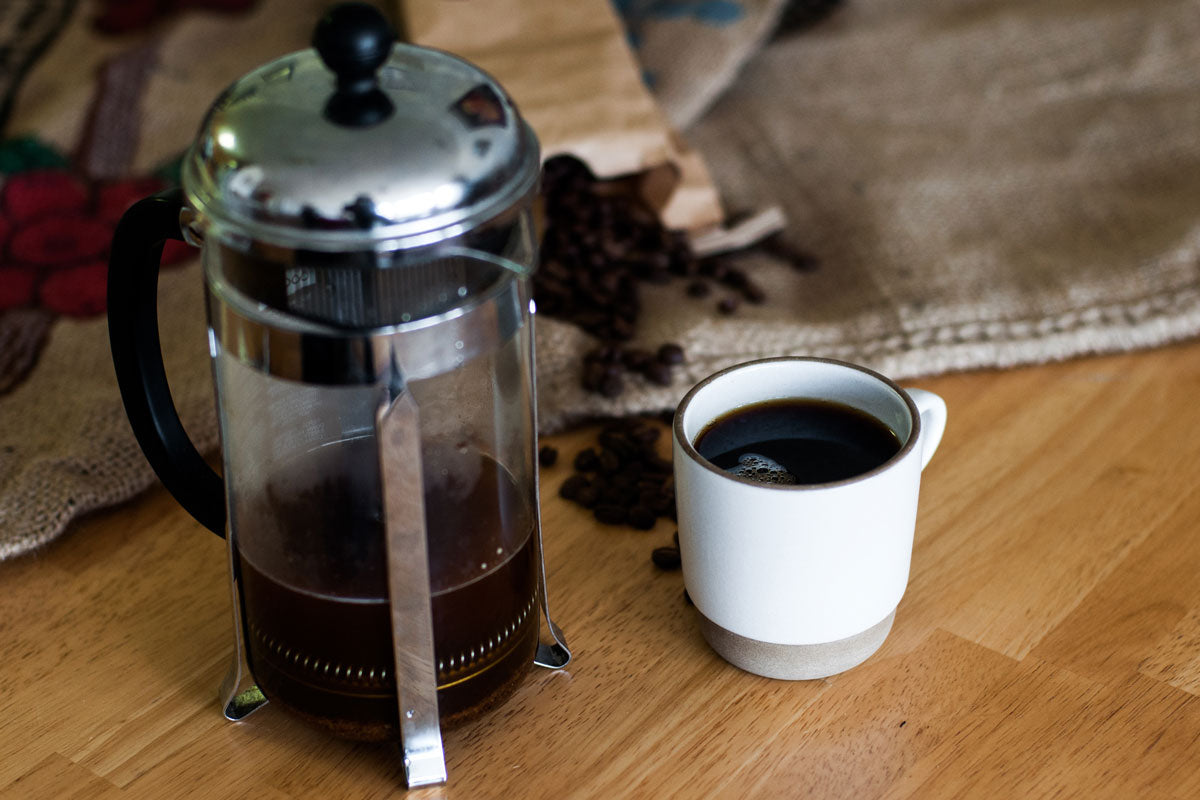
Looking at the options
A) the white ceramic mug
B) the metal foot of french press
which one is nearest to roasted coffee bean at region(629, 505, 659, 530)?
the white ceramic mug

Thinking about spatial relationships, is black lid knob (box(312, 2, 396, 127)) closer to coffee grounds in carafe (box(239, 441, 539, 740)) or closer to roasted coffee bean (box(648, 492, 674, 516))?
coffee grounds in carafe (box(239, 441, 539, 740))

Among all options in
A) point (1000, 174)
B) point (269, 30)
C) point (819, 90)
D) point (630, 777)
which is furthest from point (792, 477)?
point (269, 30)

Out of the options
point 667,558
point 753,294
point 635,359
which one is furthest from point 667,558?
point 753,294

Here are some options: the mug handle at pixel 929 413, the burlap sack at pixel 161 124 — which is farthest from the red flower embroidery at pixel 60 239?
the mug handle at pixel 929 413

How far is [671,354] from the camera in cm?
95

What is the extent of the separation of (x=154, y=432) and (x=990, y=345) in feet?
2.04

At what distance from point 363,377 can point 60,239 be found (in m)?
0.72

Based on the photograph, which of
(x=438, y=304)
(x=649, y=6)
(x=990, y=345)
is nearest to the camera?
(x=438, y=304)

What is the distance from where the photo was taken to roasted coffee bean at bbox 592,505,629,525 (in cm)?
81

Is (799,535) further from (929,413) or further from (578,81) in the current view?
(578,81)

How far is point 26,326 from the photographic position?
102 cm

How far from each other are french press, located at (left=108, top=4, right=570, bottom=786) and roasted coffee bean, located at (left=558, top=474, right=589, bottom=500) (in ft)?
0.51

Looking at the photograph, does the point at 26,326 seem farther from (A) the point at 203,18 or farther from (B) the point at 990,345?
(B) the point at 990,345

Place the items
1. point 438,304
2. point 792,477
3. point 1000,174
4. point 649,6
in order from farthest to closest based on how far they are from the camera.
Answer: point 649,6 → point 1000,174 → point 792,477 → point 438,304
